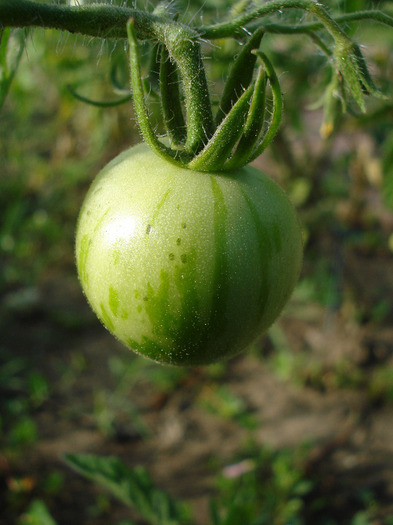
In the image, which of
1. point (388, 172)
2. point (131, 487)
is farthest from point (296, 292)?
point (131, 487)

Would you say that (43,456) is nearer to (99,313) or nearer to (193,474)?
(193,474)

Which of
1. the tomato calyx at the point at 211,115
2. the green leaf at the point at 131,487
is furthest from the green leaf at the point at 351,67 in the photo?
the green leaf at the point at 131,487

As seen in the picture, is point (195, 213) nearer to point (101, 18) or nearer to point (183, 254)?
point (183, 254)

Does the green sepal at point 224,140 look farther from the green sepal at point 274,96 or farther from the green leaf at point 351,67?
the green leaf at point 351,67

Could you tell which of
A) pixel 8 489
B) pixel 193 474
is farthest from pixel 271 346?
pixel 8 489

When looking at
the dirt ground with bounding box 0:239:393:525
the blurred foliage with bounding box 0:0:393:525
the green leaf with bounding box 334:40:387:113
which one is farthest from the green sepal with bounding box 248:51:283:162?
the dirt ground with bounding box 0:239:393:525

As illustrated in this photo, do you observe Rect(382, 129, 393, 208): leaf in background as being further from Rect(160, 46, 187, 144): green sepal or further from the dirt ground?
the dirt ground
